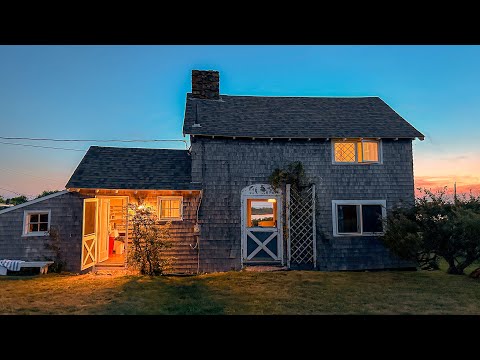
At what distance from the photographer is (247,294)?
6.95 metres

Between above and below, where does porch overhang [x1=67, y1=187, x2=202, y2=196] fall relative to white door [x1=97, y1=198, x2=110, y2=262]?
above

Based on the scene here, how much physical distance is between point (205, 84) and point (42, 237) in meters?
8.67

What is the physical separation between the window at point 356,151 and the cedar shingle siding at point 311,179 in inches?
9.9

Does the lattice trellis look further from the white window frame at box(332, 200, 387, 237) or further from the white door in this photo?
the white door

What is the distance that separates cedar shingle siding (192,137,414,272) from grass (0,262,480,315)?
0.86m

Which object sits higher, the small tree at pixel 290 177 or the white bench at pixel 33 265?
the small tree at pixel 290 177

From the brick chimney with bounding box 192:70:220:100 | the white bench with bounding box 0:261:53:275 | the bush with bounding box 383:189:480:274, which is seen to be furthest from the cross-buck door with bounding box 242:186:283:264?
the white bench with bounding box 0:261:53:275

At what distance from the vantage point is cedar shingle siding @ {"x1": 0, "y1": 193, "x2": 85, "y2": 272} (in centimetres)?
938

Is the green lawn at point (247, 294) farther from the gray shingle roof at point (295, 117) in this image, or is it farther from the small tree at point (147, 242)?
the gray shingle roof at point (295, 117)

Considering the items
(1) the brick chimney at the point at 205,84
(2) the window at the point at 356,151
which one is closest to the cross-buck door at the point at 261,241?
(2) the window at the point at 356,151

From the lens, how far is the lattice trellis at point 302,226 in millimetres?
10195
